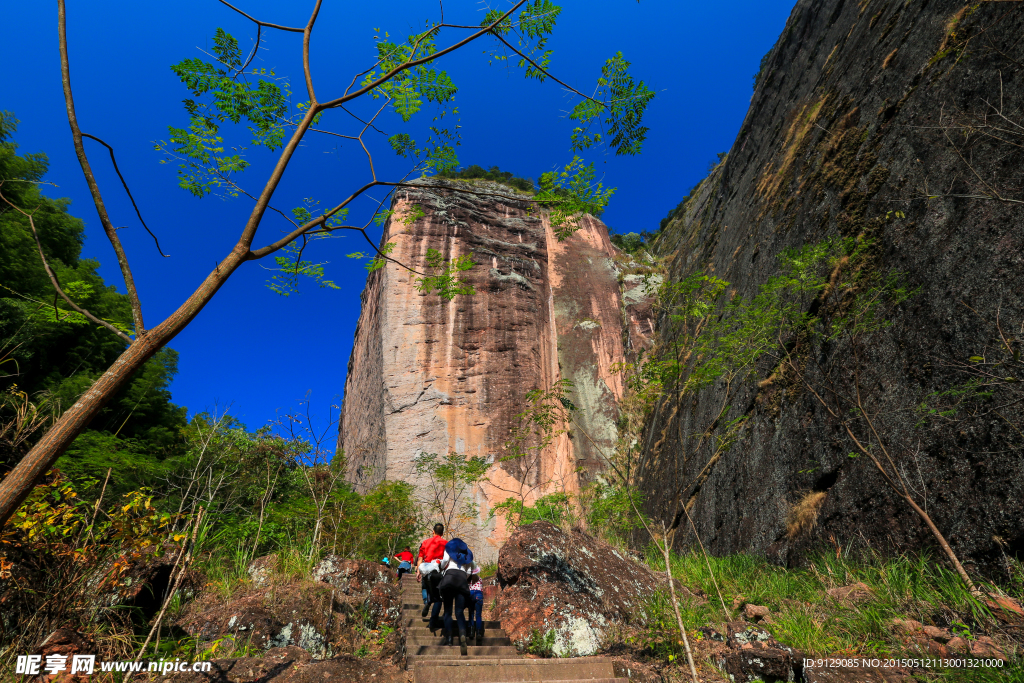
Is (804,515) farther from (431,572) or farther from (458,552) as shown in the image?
(431,572)

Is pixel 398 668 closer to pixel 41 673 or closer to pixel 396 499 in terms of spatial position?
pixel 41 673

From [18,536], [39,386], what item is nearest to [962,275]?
[18,536]

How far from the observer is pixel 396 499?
1474cm

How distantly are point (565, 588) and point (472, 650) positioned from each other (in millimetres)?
1590

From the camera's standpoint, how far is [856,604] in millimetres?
4539

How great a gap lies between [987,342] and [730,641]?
420 centimetres

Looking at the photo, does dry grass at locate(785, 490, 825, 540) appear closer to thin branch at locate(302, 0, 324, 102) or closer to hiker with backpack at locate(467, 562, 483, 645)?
hiker with backpack at locate(467, 562, 483, 645)

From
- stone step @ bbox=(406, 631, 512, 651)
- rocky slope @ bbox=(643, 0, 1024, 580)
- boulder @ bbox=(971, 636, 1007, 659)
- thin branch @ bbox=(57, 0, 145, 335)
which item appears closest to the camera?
thin branch @ bbox=(57, 0, 145, 335)

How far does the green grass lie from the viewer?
3896mm

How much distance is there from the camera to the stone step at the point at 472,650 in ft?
17.2

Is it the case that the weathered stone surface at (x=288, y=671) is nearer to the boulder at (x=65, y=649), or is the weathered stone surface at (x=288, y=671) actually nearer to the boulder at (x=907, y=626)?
the boulder at (x=65, y=649)

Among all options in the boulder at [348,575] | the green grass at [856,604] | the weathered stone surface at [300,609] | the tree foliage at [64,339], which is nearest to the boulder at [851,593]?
the green grass at [856,604]

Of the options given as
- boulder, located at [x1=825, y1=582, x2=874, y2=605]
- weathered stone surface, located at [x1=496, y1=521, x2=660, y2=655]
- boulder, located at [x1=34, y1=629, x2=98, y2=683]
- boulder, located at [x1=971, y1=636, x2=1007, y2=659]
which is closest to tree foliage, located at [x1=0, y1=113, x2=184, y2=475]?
boulder, located at [x1=34, y1=629, x2=98, y2=683]

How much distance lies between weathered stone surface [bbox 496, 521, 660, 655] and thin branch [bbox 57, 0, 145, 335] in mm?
5749
